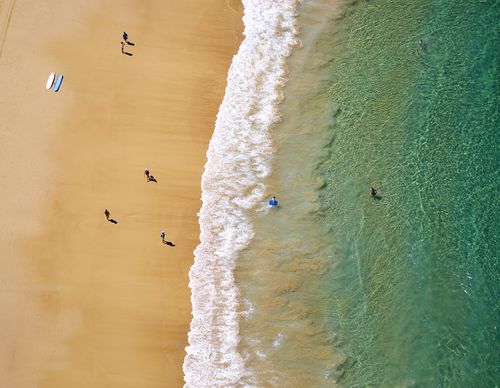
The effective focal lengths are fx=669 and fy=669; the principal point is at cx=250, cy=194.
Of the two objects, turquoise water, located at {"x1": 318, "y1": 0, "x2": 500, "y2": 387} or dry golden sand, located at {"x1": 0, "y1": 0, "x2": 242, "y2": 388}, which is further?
turquoise water, located at {"x1": 318, "y1": 0, "x2": 500, "y2": 387}

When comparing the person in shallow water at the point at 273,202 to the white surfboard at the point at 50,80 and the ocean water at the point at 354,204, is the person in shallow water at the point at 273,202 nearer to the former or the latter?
the ocean water at the point at 354,204

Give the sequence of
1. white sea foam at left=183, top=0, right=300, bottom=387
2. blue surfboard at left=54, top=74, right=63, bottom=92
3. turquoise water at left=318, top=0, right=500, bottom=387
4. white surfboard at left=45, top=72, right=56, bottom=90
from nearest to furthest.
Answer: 1. white sea foam at left=183, top=0, right=300, bottom=387
2. turquoise water at left=318, top=0, right=500, bottom=387
3. blue surfboard at left=54, top=74, right=63, bottom=92
4. white surfboard at left=45, top=72, right=56, bottom=90

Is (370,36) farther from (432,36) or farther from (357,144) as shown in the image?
(357,144)

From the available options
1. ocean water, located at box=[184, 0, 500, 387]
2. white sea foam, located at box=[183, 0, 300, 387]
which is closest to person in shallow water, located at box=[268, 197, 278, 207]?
ocean water, located at box=[184, 0, 500, 387]

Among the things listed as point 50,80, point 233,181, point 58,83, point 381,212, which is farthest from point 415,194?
point 50,80

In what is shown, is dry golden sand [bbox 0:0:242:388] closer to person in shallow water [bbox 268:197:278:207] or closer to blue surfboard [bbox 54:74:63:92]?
blue surfboard [bbox 54:74:63:92]

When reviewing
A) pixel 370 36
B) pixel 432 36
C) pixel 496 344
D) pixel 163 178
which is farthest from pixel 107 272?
pixel 432 36
